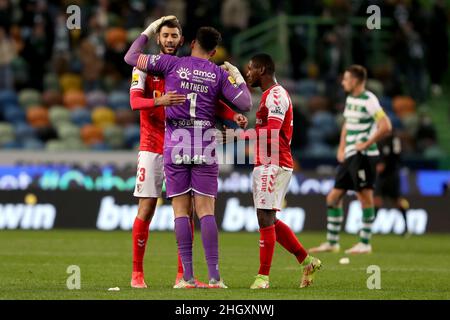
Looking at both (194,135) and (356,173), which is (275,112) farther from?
(356,173)

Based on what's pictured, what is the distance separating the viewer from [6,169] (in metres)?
22.3

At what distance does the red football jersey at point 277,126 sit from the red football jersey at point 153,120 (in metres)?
0.93

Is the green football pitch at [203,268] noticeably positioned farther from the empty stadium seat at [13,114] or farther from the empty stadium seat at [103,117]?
the empty stadium seat at [13,114]

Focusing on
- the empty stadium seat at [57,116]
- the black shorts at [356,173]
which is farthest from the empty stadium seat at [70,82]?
the black shorts at [356,173]

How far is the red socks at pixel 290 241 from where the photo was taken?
1159 cm

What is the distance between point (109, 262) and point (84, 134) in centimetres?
1120

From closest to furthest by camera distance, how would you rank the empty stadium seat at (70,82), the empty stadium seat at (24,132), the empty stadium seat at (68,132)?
1. the empty stadium seat at (68,132)
2. the empty stadium seat at (24,132)
3. the empty stadium seat at (70,82)

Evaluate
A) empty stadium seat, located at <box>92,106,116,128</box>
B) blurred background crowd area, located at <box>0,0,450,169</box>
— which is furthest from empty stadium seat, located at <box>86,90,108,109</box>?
empty stadium seat, located at <box>92,106,116,128</box>

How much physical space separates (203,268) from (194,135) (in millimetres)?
3195

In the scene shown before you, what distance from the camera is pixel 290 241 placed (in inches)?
457

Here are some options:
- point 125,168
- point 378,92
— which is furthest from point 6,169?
point 378,92

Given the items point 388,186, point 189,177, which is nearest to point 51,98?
point 388,186

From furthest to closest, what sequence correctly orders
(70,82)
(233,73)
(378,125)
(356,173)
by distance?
(70,82), (356,173), (378,125), (233,73)

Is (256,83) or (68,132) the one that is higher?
(256,83)
